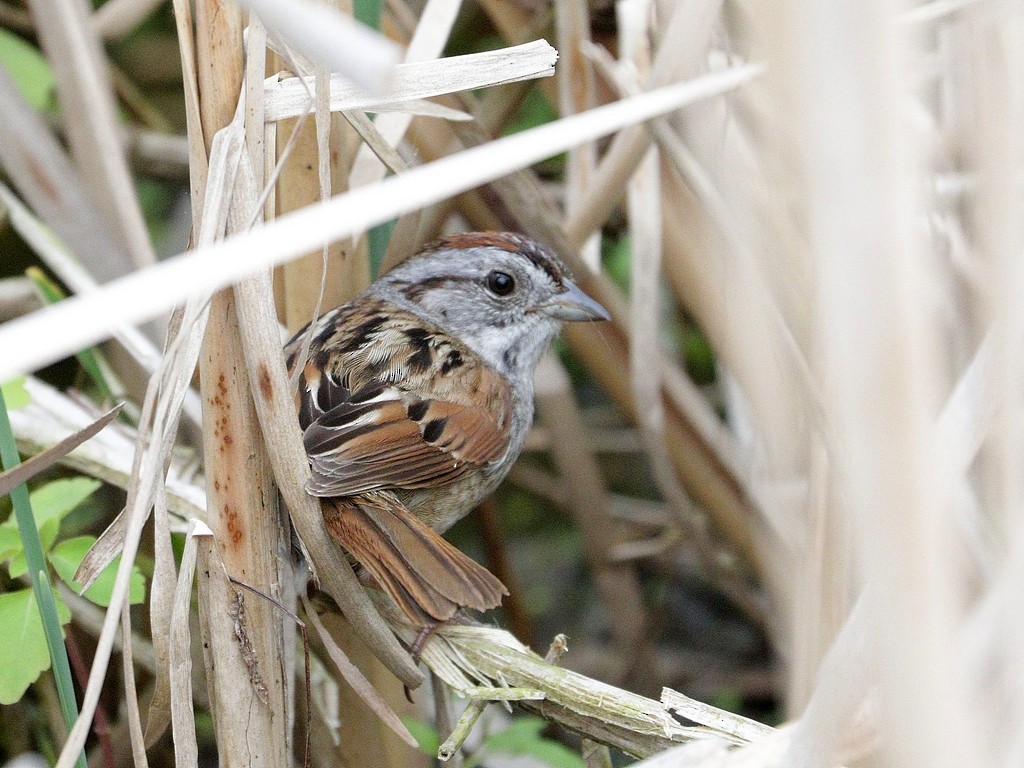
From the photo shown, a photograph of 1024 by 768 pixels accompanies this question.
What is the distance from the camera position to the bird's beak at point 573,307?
2.12 meters

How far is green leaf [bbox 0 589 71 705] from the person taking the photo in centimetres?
131

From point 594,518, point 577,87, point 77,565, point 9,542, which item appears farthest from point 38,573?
point 594,518

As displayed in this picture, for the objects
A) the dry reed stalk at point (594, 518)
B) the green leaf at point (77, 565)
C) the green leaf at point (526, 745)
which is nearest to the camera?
the green leaf at point (77, 565)

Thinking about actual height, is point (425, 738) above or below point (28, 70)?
below

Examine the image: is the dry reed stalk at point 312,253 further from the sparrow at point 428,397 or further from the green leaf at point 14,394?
the green leaf at point 14,394

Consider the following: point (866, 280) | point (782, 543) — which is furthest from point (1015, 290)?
point (782, 543)

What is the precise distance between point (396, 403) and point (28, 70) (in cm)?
118

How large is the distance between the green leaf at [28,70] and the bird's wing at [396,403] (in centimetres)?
91

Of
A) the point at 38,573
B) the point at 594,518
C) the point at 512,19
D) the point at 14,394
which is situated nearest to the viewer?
the point at 38,573

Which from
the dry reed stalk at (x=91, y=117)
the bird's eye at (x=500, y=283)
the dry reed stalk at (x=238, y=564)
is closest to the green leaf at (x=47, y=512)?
the dry reed stalk at (x=238, y=564)

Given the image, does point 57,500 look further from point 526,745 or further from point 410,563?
point 526,745

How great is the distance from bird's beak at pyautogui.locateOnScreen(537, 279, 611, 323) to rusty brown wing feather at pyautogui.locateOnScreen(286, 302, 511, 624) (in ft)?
0.64

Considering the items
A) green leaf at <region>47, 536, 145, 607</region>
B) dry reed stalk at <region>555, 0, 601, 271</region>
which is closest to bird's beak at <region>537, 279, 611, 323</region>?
dry reed stalk at <region>555, 0, 601, 271</region>

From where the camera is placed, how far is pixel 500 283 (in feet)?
7.04
